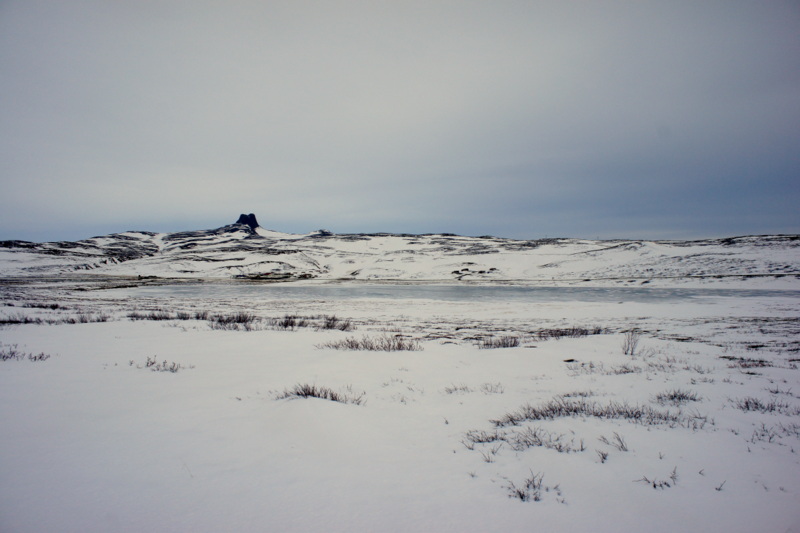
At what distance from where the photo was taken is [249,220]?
165500 mm

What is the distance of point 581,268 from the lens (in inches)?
1868

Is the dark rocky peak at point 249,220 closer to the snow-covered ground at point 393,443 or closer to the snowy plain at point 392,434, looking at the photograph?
the snowy plain at point 392,434

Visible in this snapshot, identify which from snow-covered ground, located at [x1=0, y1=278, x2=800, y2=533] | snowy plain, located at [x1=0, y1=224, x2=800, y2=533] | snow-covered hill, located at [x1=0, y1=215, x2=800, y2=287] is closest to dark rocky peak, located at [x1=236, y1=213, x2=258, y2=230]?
snow-covered hill, located at [x1=0, y1=215, x2=800, y2=287]

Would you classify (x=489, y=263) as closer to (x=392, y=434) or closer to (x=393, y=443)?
(x=392, y=434)

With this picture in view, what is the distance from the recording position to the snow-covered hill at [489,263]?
37.5 m

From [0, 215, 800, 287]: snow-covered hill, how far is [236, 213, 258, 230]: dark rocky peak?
7525cm

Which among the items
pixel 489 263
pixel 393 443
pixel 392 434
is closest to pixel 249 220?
pixel 489 263

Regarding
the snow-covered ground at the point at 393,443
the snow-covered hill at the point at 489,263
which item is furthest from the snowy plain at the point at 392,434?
the snow-covered hill at the point at 489,263

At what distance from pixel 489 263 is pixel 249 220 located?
141912 mm

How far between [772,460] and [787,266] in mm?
46406

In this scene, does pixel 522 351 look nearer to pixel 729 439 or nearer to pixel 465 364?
pixel 465 364

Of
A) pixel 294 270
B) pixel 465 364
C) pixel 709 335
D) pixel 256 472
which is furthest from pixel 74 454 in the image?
pixel 294 270

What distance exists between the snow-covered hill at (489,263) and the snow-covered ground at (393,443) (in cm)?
3678

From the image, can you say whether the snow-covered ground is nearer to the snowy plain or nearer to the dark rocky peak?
the snowy plain
